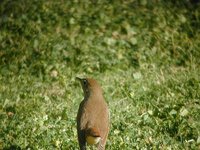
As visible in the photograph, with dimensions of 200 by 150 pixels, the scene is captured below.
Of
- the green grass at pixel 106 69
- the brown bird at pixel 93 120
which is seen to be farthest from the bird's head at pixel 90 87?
the green grass at pixel 106 69

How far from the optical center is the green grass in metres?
6.85

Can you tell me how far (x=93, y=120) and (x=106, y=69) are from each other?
3.78 m

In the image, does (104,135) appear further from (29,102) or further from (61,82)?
(61,82)

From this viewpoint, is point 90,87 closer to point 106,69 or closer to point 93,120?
point 93,120

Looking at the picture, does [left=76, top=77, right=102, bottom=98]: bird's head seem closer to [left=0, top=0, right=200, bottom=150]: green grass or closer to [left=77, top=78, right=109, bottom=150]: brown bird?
[left=77, top=78, right=109, bottom=150]: brown bird

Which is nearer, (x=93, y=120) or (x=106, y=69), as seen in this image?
(x=93, y=120)

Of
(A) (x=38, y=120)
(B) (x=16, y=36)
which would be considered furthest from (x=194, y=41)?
(A) (x=38, y=120)

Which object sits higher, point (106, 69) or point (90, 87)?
point (90, 87)

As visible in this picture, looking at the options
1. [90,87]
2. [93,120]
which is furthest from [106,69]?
[93,120]

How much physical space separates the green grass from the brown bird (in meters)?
0.58

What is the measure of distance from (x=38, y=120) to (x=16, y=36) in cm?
418

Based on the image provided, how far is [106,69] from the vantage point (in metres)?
9.62

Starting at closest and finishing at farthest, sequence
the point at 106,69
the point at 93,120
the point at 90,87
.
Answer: the point at 93,120, the point at 90,87, the point at 106,69

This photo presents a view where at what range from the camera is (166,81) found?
28.3 feet
